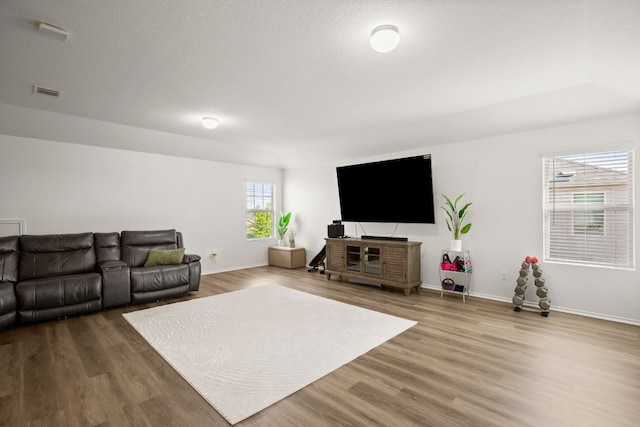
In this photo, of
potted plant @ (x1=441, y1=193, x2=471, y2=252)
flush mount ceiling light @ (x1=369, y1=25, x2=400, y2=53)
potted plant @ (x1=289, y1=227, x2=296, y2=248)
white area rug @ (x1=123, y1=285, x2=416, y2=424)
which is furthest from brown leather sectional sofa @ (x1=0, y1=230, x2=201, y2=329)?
flush mount ceiling light @ (x1=369, y1=25, x2=400, y2=53)

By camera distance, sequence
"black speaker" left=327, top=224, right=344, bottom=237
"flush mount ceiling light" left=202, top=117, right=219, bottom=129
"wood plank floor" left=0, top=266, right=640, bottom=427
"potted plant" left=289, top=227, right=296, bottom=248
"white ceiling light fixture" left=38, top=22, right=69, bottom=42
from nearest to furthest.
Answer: "wood plank floor" left=0, top=266, right=640, bottom=427 → "white ceiling light fixture" left=38, top=22, right=69, bottom=42 → "flush mount ceiling light" left=202, top=117, right=219, bottom=129 → "black speaker" left=327, top=224, right=344, bottom=237 → "potted plant" left=289, top=227, right=296, bottom=248

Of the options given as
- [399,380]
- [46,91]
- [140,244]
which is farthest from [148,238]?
[399,380]

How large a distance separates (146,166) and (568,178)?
255 inches

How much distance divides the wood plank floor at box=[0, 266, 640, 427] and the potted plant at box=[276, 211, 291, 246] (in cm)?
419

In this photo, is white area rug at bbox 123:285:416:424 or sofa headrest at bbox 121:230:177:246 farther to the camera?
sofa headrest at bbox 121:230:177:246

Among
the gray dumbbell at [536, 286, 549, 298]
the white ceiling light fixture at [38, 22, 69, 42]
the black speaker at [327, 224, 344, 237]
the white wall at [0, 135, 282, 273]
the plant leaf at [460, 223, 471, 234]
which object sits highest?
the white ceiling light fixture at [38, 22, 69, 42]

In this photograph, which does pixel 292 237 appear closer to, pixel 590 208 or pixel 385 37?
pixel 590 208

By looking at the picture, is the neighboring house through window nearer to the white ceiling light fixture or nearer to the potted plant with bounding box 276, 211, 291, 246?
the potted plant with bounding box 276, 211, 291, 246

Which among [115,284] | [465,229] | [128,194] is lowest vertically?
[115,284]

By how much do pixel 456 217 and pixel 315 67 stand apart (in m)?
3.29

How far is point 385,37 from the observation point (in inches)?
88.6

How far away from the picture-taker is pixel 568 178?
4.07 metres

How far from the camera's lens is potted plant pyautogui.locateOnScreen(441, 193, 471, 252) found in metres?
4.70

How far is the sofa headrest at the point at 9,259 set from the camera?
155 inches
